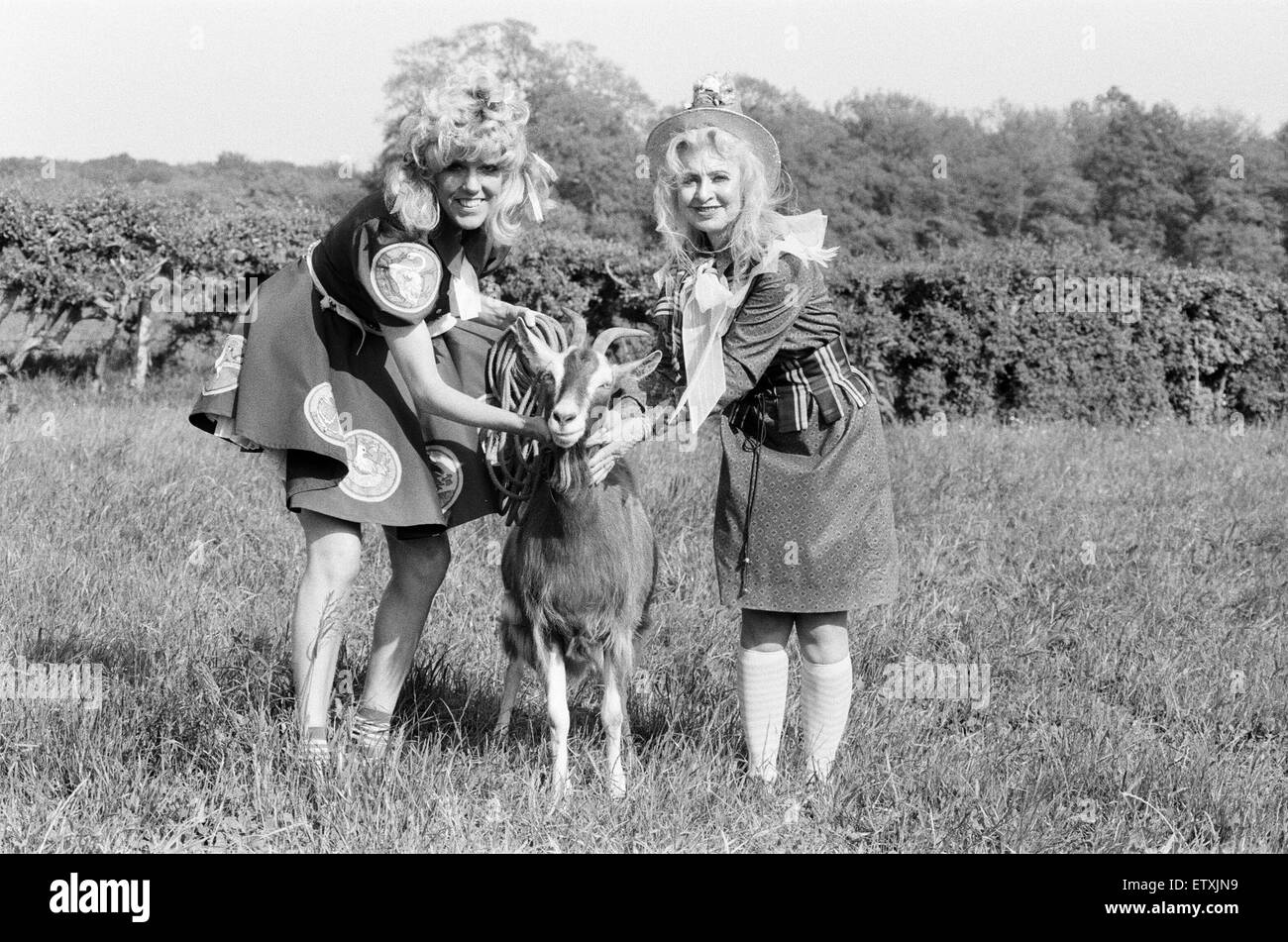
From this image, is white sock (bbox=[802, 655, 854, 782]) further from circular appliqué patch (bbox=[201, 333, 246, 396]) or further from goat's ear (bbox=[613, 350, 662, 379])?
circular appliqué patch (bbox=[201, 333, 246, 396])

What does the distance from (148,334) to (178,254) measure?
0.84 m

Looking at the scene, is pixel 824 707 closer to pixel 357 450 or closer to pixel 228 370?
pixel 357 450

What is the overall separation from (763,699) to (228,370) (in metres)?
1.97

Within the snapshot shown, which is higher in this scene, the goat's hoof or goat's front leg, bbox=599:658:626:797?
goat's front leg, bbox=599:658:626:797

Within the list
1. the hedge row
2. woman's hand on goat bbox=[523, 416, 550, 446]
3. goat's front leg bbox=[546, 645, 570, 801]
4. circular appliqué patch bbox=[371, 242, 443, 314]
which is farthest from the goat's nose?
the hedge row

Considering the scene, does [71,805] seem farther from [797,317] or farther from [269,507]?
[269,507]

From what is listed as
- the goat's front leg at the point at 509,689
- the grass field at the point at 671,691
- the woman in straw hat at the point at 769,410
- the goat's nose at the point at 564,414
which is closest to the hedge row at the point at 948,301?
the grass field at the point at 671,691

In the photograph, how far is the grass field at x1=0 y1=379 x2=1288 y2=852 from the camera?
323 cm

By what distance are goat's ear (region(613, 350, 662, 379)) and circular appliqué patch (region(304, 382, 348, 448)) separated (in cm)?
85

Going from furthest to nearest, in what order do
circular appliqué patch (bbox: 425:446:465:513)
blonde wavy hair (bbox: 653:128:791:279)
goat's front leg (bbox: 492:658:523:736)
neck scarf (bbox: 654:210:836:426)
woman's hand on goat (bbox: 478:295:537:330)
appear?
goat's front leg (bbox: 492:658:523:736), woman's hand on goat (bbox: 478:295:537:330), circular appliqué patch (bbox: 425:446:465:513), blonde wavy hair (bbox: 653:128:791:279), neck scarf (bbox: 654:210:836:426)

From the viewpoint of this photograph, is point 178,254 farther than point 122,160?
No

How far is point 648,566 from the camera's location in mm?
4082

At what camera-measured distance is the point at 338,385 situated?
11.6 feet
